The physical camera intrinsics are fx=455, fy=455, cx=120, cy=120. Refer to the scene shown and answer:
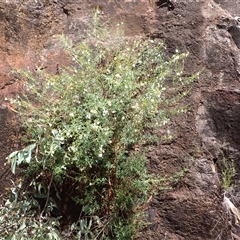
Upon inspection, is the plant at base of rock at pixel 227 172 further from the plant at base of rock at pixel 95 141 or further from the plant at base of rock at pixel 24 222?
the plant at base of rock at pixel 24 222

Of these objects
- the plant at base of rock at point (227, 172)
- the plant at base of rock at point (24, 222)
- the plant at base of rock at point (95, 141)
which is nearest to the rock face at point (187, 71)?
the plant at base of rock at point (227, 172)

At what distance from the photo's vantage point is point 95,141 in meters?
2.93

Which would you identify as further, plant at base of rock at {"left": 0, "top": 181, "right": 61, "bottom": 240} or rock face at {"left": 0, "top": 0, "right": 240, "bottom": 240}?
rock face at {"left": 0, "top": 0, "right": 240, "bottom": 240}

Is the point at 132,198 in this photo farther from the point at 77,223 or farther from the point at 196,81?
the point at 196,81

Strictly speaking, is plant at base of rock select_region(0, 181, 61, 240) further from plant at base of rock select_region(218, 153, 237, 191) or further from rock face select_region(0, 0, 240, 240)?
plant at base of rock select_region(218, 153, 237, 191)

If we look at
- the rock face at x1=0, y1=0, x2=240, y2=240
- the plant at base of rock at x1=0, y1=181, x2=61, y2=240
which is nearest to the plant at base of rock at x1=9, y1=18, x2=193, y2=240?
the plant at base of rock at x1=0, y1=181, x2=61, y2=240

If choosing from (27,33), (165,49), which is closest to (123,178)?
(165,49)

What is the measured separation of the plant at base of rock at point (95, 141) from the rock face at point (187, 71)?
0.22m

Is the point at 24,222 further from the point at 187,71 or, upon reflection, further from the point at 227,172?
the point at 187,71

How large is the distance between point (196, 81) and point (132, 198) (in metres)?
1.16

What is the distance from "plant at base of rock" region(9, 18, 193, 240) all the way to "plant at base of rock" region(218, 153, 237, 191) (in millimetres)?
516

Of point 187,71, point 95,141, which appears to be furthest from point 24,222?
point 187,71

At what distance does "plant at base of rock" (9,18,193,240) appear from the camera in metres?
2.98

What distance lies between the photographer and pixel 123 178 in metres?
3.13
